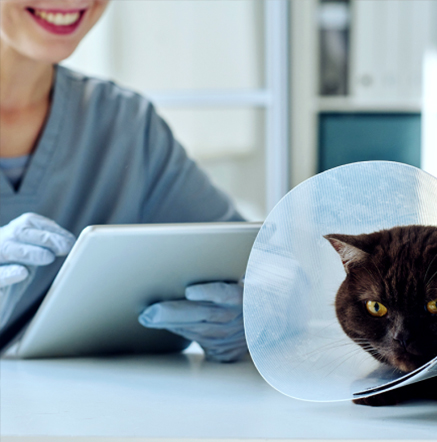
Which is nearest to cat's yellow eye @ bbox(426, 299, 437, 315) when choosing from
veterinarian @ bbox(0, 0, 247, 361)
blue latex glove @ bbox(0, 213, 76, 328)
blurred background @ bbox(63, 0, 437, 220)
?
blue latex glove @ bbox(0, 213, 76, 328)

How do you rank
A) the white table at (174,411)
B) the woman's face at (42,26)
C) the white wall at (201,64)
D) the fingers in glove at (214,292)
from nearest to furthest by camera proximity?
the white table at (174,411)
the fingers in glove at (214,292)
the woman's face at (42,26)
the white wall at (201,64)

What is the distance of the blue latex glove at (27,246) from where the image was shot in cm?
52

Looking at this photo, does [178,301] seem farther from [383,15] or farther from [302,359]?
[383,15]

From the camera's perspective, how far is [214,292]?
0.50 metres

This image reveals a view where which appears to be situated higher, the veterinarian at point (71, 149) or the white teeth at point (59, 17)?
the white teeth at point (59, 17)

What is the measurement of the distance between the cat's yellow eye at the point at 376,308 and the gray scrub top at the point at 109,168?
493 mm

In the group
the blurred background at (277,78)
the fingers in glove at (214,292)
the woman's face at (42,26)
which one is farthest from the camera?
the blurred background at (277,78)

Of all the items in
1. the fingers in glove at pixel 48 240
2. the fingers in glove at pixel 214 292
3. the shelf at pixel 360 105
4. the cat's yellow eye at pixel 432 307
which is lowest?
the fingers in glove at pixel 214 292

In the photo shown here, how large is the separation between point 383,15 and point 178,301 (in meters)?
1.81

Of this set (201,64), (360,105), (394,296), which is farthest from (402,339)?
(201,64)

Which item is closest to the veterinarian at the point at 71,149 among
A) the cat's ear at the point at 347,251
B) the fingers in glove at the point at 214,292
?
the fingers in glove at the point at 214,292

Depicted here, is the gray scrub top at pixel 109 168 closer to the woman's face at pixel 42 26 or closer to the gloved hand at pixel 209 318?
the woman's face at pixel 42 26

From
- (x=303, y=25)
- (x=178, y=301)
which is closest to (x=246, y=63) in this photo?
(x=303, y=25)

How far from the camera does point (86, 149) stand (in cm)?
84
